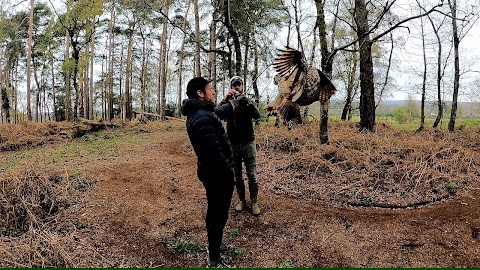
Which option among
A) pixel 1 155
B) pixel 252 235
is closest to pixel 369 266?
pixel 252 235

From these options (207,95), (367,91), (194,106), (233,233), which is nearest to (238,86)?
(207,95)

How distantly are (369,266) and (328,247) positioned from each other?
1.68ft

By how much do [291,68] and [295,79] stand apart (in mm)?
151

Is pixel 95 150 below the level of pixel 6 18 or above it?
below

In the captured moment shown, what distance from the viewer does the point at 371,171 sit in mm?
6285

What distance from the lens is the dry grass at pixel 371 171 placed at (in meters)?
5.53

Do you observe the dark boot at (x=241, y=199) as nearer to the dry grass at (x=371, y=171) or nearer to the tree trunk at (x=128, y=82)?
the dry grass at (x=371, y=171)

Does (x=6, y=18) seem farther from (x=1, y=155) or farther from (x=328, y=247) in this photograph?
(x=328, y=247)

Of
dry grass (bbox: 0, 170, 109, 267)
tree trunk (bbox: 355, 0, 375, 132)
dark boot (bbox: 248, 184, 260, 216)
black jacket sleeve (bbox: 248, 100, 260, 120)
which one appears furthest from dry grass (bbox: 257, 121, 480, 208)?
dry grass (bbox: 0, 170, 109, 267)

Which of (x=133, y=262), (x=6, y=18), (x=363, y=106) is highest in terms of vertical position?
(x=6, y=18)

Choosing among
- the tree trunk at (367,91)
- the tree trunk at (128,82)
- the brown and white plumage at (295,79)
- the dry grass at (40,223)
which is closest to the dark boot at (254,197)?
the brown and white plumage at (295,79)

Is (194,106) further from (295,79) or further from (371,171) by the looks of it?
(371,171)

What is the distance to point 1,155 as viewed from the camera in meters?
10.4

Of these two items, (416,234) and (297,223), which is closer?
(416,234)
